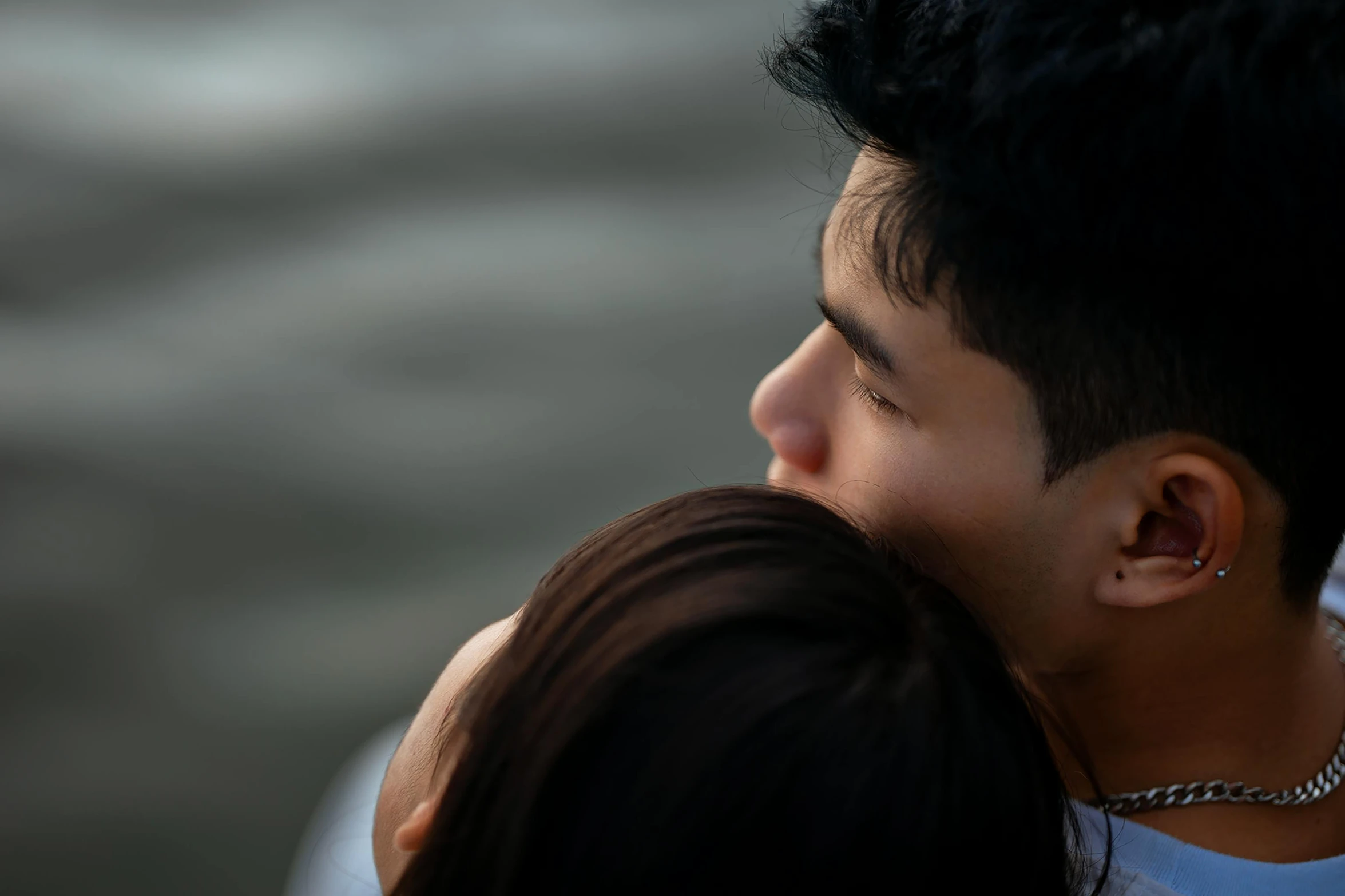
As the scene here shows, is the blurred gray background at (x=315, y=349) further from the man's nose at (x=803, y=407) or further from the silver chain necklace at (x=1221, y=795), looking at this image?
the silver chain necklace at (x=1221, y=795)

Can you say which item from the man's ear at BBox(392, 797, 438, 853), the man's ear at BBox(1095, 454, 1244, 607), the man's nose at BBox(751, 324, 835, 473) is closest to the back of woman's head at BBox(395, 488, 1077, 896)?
the man's ear at BBox(392, 797, 438, 853)

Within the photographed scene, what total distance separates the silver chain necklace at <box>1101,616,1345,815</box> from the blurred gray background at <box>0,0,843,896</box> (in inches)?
36.0

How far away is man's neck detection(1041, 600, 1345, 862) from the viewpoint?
902mm

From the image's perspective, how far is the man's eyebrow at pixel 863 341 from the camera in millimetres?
871

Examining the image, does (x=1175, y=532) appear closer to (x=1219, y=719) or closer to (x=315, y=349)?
(x=1219, y=719)

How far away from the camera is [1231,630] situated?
89 centimetres

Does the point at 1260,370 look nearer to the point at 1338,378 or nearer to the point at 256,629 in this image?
the point at 1338,378

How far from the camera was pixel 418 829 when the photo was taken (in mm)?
832

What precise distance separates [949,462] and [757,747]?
30cm

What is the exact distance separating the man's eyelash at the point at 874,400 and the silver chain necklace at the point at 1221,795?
0.34 meters

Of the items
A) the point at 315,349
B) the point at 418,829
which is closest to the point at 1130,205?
the point at 418,829

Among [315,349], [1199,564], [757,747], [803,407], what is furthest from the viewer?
[315,349]

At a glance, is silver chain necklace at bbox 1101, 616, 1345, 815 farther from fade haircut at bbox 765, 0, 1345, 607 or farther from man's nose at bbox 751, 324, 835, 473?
man's nose at bbox 751, 324, 835, 473

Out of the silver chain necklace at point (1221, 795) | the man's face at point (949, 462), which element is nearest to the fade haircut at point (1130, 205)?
the man's face at point (949, 462)
